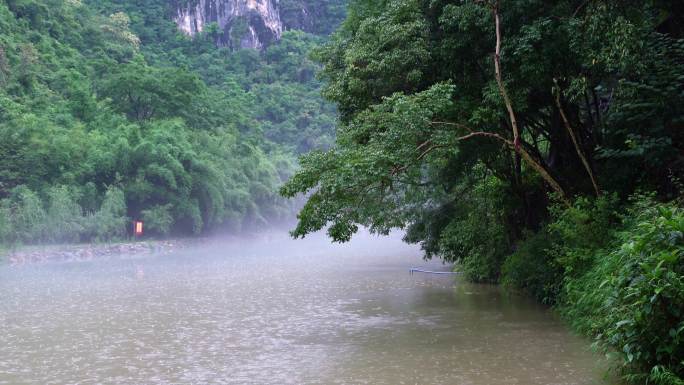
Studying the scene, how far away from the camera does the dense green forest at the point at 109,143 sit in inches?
1548

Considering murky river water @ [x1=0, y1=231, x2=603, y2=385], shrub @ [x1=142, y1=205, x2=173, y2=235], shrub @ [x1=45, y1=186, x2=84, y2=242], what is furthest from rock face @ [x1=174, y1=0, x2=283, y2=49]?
murky river water @ [x1=0, y1=231, x2=603, y2=385]

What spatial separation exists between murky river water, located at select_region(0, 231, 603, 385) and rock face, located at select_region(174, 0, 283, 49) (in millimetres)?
85695

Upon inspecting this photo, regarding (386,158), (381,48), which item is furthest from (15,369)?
(381,48)

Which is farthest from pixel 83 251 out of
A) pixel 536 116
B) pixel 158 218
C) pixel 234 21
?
pixel 234 21

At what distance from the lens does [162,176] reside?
46094 mm

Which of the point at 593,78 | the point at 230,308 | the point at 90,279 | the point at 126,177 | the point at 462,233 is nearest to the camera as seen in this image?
the point at 593,78

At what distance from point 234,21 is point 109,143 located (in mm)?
64512

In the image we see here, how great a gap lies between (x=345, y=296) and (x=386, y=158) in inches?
280

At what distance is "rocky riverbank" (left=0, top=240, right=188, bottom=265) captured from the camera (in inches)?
1319

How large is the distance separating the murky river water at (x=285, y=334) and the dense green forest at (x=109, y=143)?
44.7 feet

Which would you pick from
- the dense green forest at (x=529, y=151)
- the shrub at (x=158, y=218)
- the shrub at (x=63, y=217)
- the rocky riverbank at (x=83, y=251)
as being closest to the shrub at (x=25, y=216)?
the shrub at (x=63, y=217)

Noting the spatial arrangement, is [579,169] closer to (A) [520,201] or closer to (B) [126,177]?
(A) [520,201]

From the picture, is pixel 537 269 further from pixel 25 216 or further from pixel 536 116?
pixel 25 216

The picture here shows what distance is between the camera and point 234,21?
107 meters
